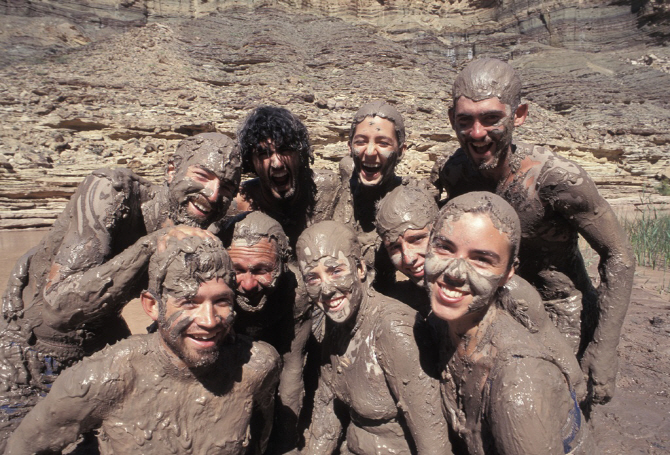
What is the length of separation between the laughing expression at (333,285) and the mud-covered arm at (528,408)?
2.89 feet

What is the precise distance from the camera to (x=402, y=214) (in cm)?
272

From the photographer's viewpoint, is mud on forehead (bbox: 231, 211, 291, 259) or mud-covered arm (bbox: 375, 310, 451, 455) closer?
mud-covered arm (bbox: 375, 310, 451, 455)

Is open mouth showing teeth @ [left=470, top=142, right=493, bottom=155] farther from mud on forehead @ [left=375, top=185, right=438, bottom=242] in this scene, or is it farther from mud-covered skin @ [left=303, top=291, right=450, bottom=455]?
mud-covered skin @ [left=303, top=291, right=450, bottom=455]

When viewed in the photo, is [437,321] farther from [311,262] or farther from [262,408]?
[262,408]

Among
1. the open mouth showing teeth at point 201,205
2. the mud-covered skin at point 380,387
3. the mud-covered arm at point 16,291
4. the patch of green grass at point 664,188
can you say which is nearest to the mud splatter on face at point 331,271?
the mud-covered skin at point 380,387

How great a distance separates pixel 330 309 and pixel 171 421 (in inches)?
37.9

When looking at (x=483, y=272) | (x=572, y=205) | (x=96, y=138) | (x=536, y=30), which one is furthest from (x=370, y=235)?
(x=536, y=30)

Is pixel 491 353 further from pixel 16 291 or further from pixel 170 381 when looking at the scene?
pixel 16 291

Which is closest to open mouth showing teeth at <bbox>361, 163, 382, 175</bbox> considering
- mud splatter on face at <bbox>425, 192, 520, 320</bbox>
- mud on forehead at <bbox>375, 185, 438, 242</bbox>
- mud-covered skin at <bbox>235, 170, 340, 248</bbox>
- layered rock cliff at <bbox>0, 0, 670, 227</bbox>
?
mud-covered skin at <bbox>235, 170, 340, 248</bbox>

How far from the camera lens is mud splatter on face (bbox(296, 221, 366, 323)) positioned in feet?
8.36

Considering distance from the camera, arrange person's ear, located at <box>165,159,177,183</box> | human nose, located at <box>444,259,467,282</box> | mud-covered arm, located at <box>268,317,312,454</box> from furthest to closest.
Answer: mud-covered arm, located at <box>268,317,312,454</box>
person's ear, located at <box>165,159,177,183</box>
human nose, located at <box>444,259,467,282</box>

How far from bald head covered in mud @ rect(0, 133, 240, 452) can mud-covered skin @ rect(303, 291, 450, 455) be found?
1.06m

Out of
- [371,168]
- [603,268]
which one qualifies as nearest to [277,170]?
[371,168]

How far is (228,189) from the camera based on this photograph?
2.88 m
